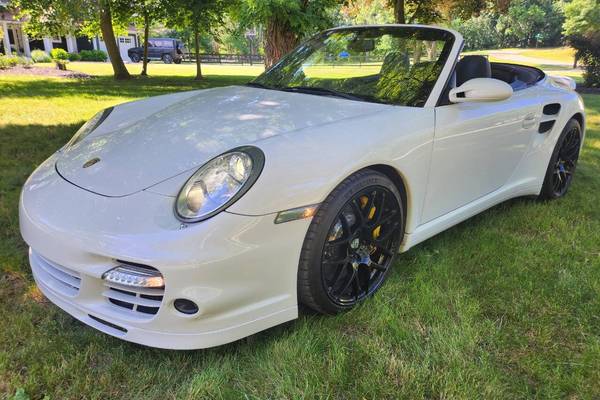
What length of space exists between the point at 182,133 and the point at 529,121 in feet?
7.70

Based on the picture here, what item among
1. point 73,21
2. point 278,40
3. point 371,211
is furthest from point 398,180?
point 73,21

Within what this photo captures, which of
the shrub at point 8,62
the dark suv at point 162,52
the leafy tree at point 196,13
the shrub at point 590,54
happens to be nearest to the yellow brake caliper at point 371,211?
the leafy tree at point 196,13

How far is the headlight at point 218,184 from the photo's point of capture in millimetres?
1780

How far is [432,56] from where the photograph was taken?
2.89m

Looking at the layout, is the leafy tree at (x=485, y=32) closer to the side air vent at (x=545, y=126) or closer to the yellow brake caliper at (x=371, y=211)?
the side air vent at (x=545, y=126)

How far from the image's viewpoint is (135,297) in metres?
1.78

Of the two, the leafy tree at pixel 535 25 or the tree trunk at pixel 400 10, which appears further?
the leafy tree at pixel 535 25

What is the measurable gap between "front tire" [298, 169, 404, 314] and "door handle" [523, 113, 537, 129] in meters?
1.41

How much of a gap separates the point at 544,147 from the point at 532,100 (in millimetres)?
452

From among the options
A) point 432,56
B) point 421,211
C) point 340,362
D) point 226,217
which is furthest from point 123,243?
point 432,56

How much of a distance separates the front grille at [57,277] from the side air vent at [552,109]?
3.24 meters

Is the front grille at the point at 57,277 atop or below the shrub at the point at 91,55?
below

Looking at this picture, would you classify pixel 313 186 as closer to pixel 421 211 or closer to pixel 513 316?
pixel 421 211

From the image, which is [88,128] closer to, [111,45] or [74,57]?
[111,45]
